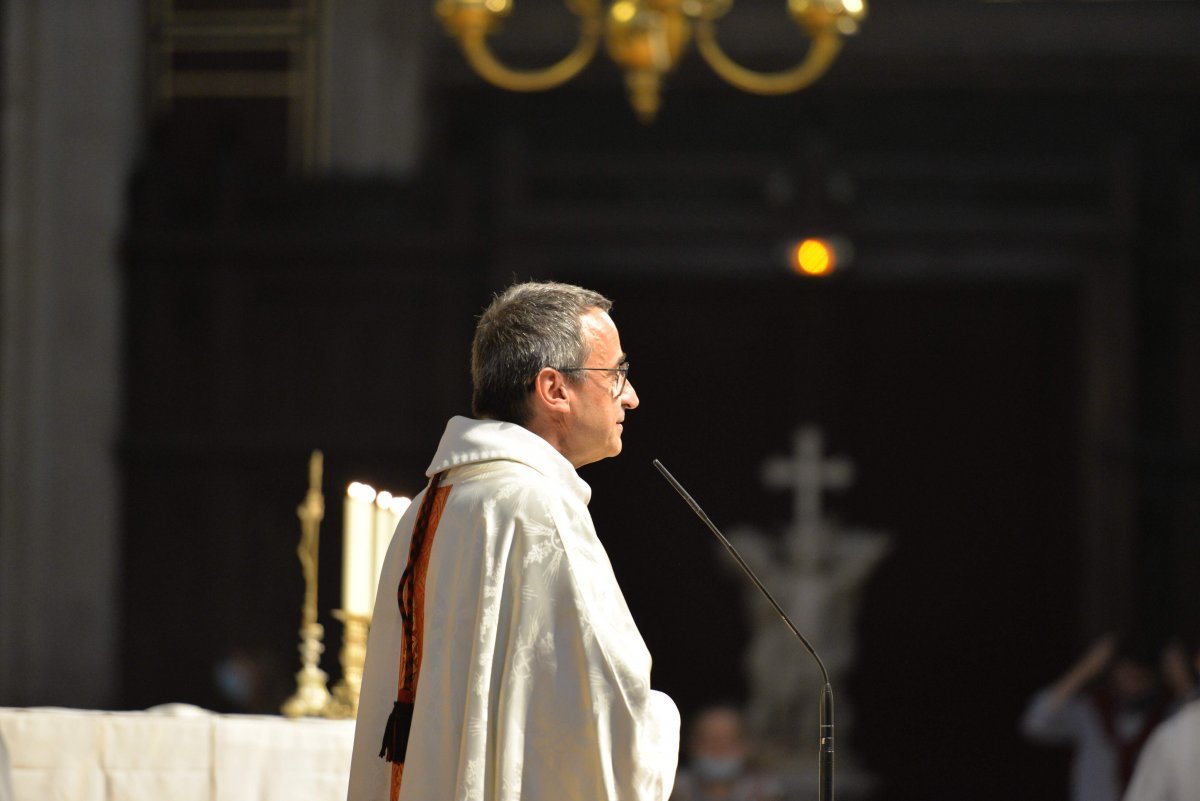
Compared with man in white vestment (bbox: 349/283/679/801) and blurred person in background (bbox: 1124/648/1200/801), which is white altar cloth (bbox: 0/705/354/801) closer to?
man in white vestment (bbox: 349/283/679/801)

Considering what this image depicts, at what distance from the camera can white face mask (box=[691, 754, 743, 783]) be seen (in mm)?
8180

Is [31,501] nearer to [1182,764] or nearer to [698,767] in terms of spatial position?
[698,767]

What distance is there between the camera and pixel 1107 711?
877cm

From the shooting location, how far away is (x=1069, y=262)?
9.89m

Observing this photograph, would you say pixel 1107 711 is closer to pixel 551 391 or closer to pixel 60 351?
pixel 60 351

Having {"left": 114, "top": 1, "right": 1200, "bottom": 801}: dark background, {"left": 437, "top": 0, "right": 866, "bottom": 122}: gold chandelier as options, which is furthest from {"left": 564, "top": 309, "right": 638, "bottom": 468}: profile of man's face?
{"left": 114, "top": 1, "right": 1200, "bottom": 801}: dark background

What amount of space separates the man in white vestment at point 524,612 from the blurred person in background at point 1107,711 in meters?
6.34

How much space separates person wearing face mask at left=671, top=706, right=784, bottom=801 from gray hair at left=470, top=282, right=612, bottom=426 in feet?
18.2

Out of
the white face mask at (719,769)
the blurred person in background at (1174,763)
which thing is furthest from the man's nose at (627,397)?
the white face mask at (719,769)

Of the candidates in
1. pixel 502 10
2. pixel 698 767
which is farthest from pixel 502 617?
pixel 698 767

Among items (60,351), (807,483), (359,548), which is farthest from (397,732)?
(60,351)

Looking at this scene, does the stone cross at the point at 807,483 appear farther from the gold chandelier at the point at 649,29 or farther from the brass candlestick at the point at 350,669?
the brass candlestick at the point at 350,669

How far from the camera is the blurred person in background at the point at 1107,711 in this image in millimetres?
8586

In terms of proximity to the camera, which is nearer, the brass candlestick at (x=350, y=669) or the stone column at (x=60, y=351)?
the brass candlestick at (x=350, y=669)
